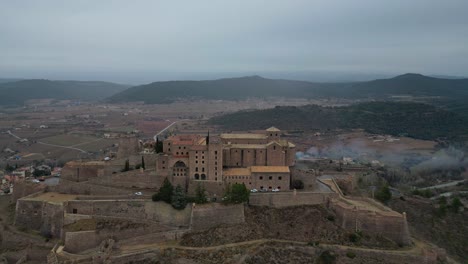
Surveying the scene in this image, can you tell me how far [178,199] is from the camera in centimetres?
4194

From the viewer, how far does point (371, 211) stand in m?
42.3

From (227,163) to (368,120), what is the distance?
300 ft

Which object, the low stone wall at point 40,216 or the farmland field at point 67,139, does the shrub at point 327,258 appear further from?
the farmland field at point 67,139

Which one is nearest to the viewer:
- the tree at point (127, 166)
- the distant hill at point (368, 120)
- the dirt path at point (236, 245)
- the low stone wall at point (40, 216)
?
the dirt path at point (236, 245)

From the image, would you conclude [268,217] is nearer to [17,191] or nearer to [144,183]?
[144,183]

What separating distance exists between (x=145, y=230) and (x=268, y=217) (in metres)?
11.8

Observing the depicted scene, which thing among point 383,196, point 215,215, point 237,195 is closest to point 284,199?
point 237,195

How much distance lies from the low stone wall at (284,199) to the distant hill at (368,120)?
78.0 meters

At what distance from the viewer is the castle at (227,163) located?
45000 millimetres

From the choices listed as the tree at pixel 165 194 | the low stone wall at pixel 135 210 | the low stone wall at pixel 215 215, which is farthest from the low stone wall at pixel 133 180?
the low stone wall at pixel 215 215

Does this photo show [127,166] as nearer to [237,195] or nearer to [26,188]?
[26,188]

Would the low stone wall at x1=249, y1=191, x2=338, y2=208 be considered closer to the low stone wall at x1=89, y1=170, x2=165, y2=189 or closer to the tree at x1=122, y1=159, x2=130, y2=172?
the low stone wall at x1=89, y1=170, x2=165, y2=189

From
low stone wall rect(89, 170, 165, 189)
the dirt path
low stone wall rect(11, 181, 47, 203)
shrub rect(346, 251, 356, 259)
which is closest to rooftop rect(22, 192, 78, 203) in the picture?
low stone wall rect(11, 181, 47, 203)

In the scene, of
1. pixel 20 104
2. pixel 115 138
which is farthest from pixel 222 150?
pixel 20 104
